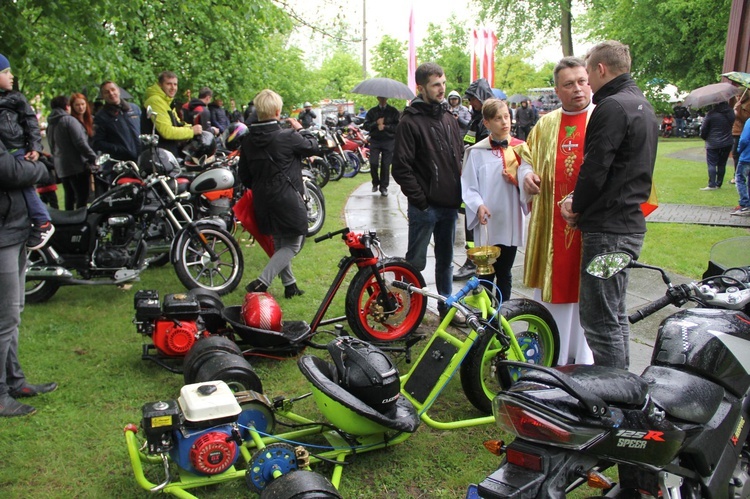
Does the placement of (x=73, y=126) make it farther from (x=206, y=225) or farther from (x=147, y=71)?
(x=147, y=71)

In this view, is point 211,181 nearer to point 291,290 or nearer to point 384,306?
point 291,290

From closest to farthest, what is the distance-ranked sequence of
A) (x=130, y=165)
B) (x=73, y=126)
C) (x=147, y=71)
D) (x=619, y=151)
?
(x=619, y=151)
(x=130, y=165)
(x=73, y=126)
(x=147, y=71)

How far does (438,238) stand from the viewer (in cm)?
546

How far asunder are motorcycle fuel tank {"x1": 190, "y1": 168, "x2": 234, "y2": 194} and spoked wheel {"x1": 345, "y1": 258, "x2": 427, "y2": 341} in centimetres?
291

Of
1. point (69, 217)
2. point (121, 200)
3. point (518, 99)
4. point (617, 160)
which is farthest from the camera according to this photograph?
point (518, 99)

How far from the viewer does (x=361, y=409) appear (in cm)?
314

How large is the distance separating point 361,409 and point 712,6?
35114 mm

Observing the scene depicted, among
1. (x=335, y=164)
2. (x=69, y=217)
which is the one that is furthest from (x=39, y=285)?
(x=335, y=164)

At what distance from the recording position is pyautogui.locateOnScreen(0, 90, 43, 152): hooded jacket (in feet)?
13.8

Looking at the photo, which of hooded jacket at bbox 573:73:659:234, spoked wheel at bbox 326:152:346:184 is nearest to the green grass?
hooded jacket at bbox 573:73:659:234

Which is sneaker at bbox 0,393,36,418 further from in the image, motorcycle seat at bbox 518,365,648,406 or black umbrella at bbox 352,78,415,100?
black umbrella at bbox 352,78,415,100

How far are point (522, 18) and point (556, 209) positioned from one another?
37473 millimetres

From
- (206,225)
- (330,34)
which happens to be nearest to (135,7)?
(206,225)

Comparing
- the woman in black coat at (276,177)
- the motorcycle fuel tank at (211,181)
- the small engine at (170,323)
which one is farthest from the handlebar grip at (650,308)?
the motorcycle fuel tank at (211,181)
